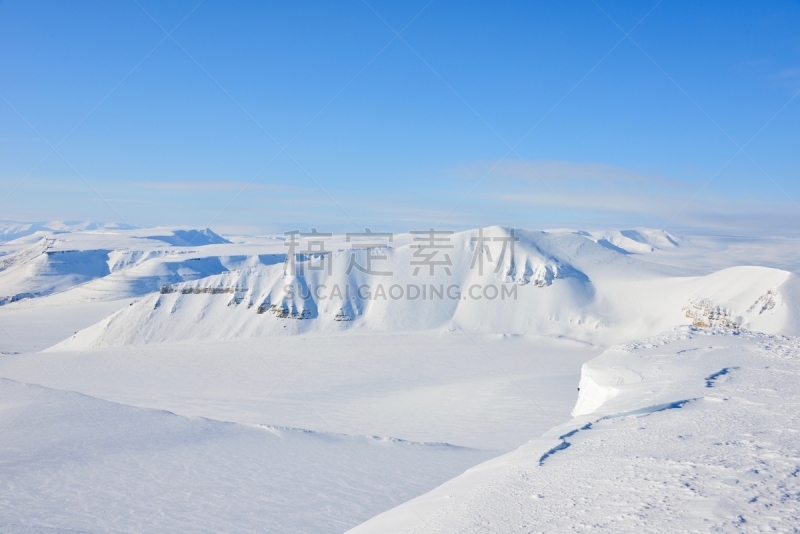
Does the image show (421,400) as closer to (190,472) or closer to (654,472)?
(190,472)

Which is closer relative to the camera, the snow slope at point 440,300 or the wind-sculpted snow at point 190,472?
the wind-sculpted snow at point 190,472

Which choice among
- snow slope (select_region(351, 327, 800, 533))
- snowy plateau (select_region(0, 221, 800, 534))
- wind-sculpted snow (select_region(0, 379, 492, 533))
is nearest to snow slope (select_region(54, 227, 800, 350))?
snowy plateau (select_region(0, 221, 800, 534))

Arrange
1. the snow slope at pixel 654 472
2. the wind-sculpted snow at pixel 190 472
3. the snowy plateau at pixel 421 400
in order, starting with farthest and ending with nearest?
the wind-sculpted snow at pixel 190 472, the snowy plateau at pixel 421 400, the snow slope at pixel 654 472

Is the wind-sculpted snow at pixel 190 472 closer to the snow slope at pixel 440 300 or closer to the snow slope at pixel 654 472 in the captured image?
the snow slope at pixel 654 472

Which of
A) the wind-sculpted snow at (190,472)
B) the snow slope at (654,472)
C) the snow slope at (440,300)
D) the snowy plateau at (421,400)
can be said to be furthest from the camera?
the snow slope at (440,300)

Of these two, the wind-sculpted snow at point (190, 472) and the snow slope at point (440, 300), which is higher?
the snow slope at point (440, 300)

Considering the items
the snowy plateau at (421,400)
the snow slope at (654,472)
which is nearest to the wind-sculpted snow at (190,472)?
the snowy plateau at (421,400)
